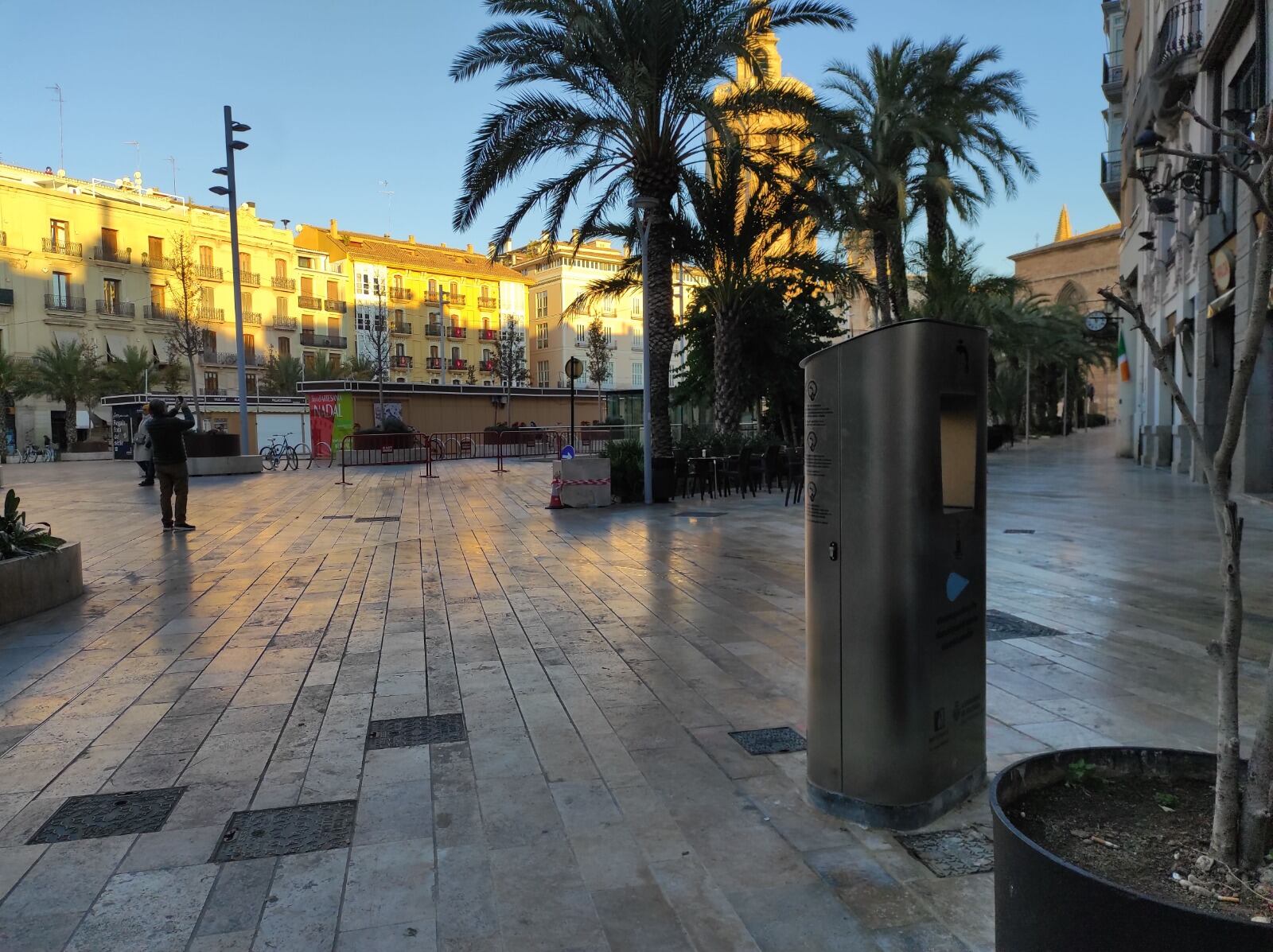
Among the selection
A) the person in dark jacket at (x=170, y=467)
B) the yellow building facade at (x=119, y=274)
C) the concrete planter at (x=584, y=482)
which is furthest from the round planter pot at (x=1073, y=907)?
the yellow building facade at (x=119, y=274)

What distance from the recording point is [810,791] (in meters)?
3.22

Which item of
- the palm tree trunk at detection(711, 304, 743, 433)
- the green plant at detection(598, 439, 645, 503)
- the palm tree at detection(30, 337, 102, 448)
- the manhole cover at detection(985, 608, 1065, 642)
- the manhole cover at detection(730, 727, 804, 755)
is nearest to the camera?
the manhole cover at detection(730, 727, 804, 755)

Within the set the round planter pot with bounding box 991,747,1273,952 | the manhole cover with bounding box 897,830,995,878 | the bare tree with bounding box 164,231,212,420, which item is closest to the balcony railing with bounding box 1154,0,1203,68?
the manhole cover with bounding box 897,830,995,878

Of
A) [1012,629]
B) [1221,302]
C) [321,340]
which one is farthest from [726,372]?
[321,340]

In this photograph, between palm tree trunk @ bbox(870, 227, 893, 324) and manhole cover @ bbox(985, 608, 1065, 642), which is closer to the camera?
manhole cover @ bbox(985, 608, 1065, 642)

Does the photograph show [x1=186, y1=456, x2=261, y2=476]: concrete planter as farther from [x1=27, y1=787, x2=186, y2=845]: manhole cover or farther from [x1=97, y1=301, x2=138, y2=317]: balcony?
[x1=97, y1=301, x2=138, y2=317]: balcony

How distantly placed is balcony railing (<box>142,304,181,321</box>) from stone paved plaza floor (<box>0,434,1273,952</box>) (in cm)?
5114

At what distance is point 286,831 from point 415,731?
1043 mm

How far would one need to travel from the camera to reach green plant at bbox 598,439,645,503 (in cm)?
1530

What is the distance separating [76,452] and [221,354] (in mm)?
14861

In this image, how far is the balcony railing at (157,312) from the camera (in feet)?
176

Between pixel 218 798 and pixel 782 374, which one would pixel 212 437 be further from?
pixel 218 798

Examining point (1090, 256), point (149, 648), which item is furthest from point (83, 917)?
point (1090, 256)

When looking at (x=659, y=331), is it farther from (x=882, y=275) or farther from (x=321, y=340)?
(x=321, y=340)
